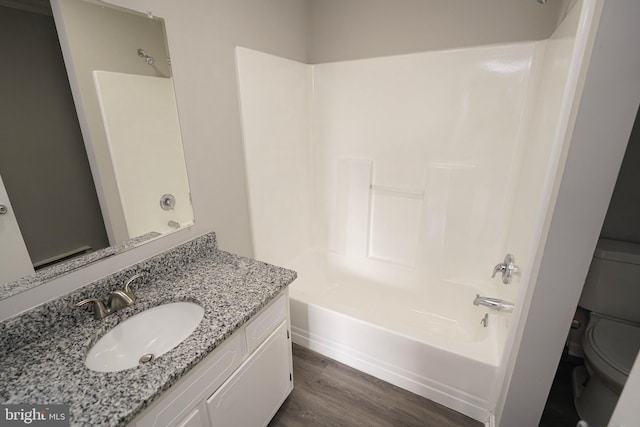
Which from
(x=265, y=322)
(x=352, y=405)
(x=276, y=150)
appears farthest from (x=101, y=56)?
(x=352, y=405)

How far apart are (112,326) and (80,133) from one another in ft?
2.38

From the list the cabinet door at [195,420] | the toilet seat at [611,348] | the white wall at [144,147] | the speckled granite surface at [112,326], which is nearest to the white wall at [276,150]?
the white wall at [144,147]

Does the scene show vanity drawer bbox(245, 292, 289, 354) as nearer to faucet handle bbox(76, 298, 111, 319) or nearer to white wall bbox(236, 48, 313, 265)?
faucet handle bbox(76, 298, 111, 319)

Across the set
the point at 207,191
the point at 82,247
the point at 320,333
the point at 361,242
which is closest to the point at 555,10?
the point at 361,242

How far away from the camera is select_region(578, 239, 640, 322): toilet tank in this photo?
1430mm

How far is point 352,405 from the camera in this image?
60.7 inches

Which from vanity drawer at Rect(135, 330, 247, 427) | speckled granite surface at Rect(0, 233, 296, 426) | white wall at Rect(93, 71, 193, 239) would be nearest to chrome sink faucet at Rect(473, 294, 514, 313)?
speckled granite surface at Rect(0, 233, 296, 426)

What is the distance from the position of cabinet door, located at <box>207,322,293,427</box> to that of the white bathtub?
1.40 ft

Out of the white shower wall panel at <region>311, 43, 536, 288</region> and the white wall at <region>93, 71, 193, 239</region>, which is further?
the white shower wall panel at <region>311, 43, 536, 288</region>

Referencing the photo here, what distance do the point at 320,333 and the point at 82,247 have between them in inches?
54.9

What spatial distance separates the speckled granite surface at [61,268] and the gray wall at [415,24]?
1851mm

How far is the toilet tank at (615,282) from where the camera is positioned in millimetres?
1430

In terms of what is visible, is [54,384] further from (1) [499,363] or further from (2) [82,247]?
(1) [499,363]

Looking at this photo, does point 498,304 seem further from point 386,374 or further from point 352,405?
point 352,405
